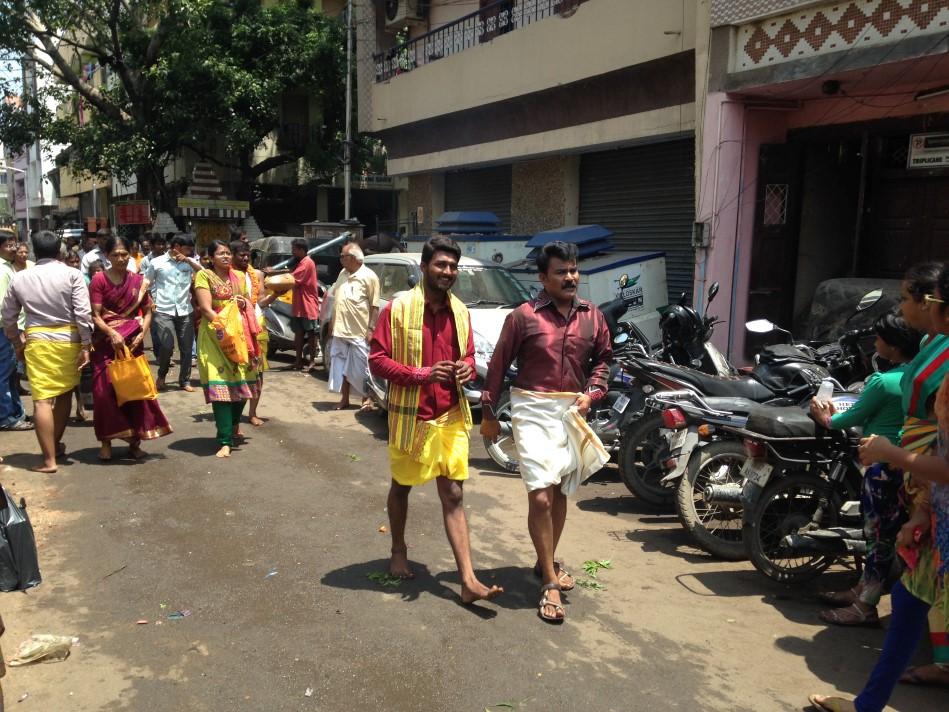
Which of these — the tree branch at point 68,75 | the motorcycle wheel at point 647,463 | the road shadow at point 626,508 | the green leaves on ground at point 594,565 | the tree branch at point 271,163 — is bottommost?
the road shadow at point 626,508

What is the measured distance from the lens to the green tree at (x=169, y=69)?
21391mm

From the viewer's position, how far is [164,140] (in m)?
22.6

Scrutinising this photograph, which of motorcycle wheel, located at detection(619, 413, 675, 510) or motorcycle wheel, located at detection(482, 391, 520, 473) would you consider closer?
motorcycle wheel, located at detection(619, 413, 675, 510)

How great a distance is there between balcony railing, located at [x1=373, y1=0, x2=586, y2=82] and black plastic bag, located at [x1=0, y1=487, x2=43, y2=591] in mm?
12259

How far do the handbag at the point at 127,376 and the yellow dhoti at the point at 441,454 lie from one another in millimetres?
3259

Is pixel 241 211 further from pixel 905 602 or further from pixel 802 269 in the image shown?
pixel 905 602

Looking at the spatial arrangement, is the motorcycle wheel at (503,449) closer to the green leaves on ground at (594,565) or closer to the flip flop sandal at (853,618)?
the green leaves on ground at (594,565)

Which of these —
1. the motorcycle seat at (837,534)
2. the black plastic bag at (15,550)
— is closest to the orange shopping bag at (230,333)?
the black plastic bag at (15,550)

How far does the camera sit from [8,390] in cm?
809

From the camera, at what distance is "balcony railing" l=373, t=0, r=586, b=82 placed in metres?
14.7

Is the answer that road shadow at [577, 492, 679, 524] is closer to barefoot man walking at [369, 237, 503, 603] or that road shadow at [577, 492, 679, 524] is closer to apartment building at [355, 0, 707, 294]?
barefoot man walking at [369, 237, 503, 603]

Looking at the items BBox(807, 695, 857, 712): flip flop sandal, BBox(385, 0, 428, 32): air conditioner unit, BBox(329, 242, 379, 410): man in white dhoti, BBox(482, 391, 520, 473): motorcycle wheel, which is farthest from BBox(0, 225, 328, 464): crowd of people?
BBox(385, 0, 428, 32): air conditioner unit

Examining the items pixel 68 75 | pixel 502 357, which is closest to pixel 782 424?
pixel 502 357

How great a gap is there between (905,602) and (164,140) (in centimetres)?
2306
